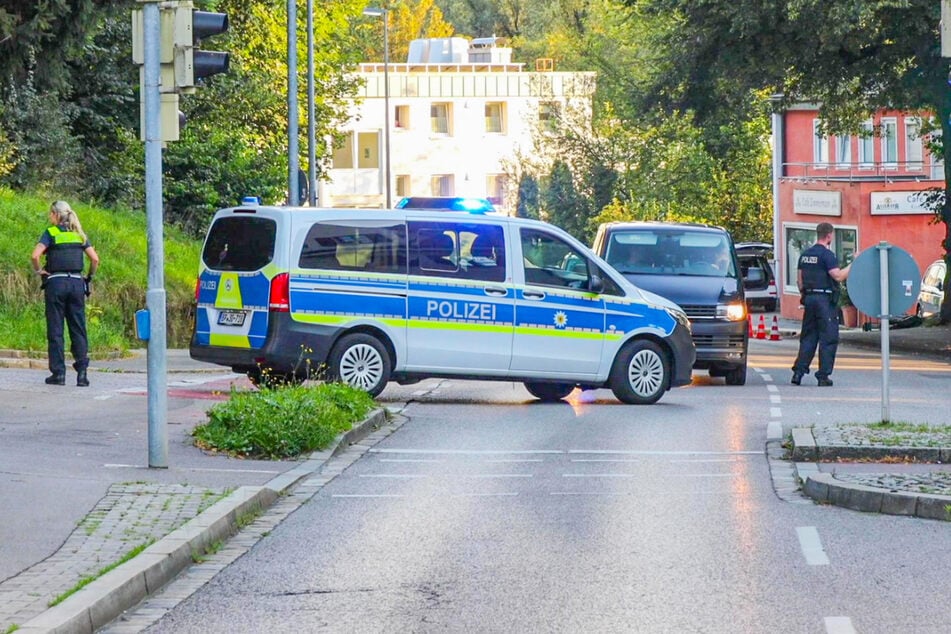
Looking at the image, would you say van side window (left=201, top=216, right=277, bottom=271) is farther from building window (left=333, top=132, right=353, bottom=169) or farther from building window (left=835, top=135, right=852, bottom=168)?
building window (left=333, top=132, right=353, bottom=169)

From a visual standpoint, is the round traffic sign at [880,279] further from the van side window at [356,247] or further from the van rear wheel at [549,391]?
the van rear wheel at [549,391]

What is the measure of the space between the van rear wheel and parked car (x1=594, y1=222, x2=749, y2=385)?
9.30ft

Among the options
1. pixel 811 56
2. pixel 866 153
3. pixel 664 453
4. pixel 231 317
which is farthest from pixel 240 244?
pixel 866 153

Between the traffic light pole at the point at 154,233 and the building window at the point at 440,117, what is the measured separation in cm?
7423

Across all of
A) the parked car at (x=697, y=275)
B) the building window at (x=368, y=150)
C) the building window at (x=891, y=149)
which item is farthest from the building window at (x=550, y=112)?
the parked car at (x=697, y=275)

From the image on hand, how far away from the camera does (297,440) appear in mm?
13422

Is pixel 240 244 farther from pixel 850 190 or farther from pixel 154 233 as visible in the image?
pixel 850 190

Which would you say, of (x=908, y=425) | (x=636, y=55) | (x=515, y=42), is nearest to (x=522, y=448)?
(x=908, y=425)

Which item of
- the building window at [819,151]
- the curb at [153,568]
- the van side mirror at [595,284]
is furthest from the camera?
the building window at [819,151]

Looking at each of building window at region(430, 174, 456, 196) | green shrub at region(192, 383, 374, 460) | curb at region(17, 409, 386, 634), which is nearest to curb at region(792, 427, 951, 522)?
curb at region(17, 409, 386, 634)

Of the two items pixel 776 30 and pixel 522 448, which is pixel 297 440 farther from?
pixel 776 30

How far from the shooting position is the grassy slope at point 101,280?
22500mm

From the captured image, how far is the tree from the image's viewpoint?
1135 inches

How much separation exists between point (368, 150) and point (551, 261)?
6904 centimetres
